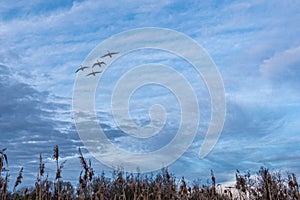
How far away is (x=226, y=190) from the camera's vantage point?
16422mm

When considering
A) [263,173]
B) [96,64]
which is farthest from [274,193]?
[96,64]

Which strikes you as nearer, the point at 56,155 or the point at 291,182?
the point at 56,155

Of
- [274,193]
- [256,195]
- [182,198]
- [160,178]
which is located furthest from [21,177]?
[160,178]

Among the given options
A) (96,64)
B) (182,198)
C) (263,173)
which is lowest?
(182,198)

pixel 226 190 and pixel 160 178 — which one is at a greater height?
pixel 160 178

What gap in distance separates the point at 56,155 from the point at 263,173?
42.1 ft

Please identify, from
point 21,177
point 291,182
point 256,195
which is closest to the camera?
point 21,177

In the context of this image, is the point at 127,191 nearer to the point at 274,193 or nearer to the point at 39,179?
the point at 274,193

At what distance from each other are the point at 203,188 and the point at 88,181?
34.5 feet

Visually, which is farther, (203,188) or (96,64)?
(203,188)

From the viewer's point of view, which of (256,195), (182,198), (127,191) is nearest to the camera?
(182,198)

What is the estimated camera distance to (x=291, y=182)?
16047 mm

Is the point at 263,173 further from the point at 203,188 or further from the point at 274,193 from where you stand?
the point at 203,188

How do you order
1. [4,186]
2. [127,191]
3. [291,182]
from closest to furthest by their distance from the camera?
[4,186]
[291,182]
[127,191]
